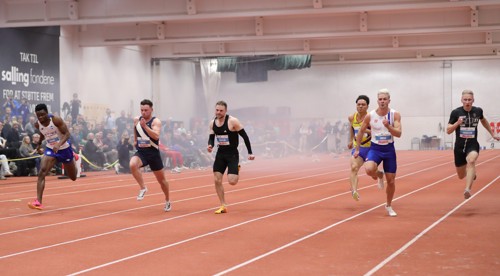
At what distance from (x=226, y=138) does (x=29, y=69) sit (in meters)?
17.7

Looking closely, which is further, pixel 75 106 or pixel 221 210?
pixel 75 106

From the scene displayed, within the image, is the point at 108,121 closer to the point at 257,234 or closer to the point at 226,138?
the point at 226,138

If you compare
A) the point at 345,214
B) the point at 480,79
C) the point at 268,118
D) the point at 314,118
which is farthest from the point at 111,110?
the point at 480,79

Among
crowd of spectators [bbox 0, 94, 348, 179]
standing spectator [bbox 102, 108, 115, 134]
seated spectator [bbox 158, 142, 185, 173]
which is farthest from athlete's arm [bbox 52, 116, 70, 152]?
standing spectator [bbox 102, 108, 115, 134]

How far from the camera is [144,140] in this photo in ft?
43.2

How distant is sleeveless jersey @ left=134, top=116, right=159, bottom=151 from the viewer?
1311 centimetres

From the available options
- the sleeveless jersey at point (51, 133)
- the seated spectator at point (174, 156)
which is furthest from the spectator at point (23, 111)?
the sleeveless jersey at point (51, 133)

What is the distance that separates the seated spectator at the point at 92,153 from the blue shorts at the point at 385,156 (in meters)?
17.5

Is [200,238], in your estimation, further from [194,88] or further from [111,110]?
[194,88]

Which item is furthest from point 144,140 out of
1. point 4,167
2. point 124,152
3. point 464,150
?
point 124,152

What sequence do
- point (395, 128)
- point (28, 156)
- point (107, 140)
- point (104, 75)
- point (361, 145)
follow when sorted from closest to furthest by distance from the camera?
point (395, 128), point (361, 145), point (28, 156), point (107, 140), point (104, 75)

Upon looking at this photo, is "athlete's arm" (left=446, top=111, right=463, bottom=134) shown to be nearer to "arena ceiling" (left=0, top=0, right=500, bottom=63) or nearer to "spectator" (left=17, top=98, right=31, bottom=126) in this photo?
"arena ceiling" (left=0, top=0, right=500, bottom=63)

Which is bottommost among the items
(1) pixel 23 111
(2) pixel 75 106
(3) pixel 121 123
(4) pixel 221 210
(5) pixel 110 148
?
(4) pixel 221 210

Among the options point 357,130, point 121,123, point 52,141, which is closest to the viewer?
point 52,141
